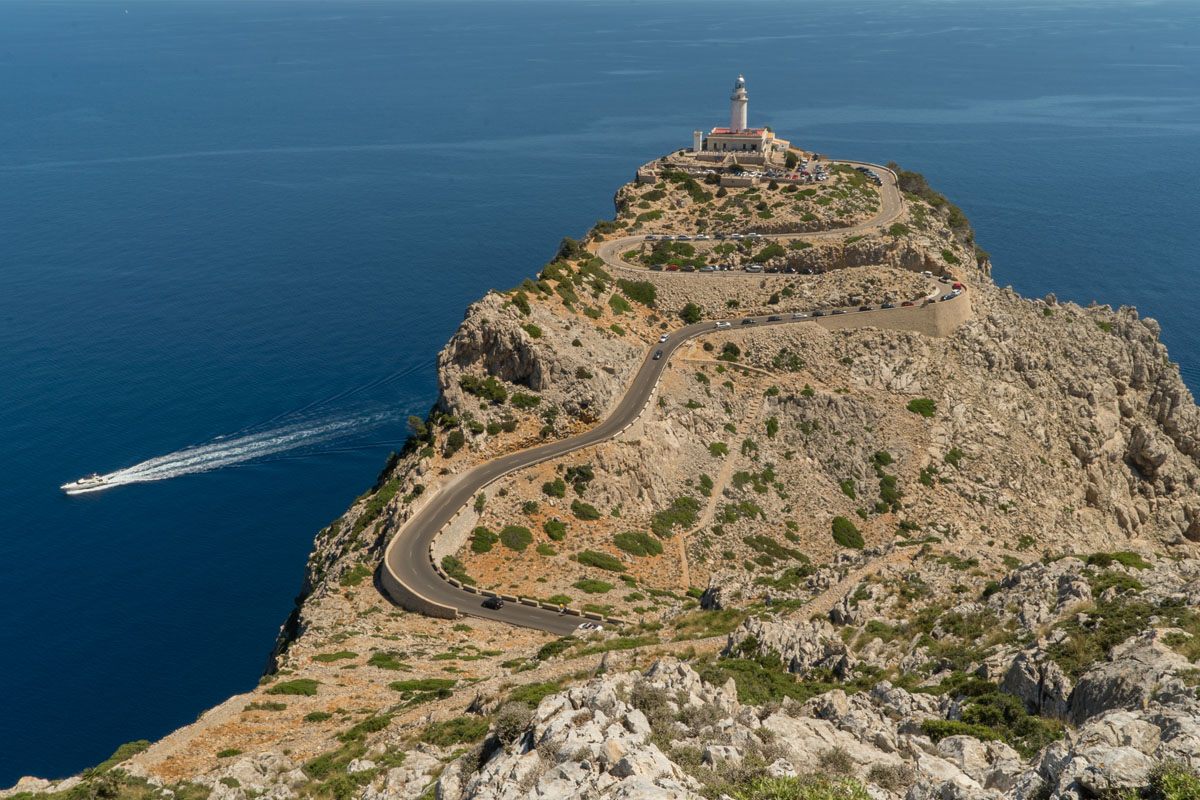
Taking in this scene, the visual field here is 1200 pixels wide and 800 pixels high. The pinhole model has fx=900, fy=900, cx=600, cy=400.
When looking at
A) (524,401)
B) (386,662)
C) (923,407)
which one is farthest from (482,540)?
(923,407)

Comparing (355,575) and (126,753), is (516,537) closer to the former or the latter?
(355,575)

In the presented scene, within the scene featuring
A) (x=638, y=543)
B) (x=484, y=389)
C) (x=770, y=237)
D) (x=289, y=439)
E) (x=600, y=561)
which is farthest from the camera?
(x=289, y=439)

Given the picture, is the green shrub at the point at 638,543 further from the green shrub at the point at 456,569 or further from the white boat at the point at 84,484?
the white boat at the point at 84,484

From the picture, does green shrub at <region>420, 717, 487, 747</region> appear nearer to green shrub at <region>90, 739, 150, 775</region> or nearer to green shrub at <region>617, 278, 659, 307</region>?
green shrub at <region>90, 739, 150, 775</region>

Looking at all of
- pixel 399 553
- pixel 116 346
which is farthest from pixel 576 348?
pixel 116 346

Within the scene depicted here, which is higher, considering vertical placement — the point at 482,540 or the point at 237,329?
the point at 237,329
